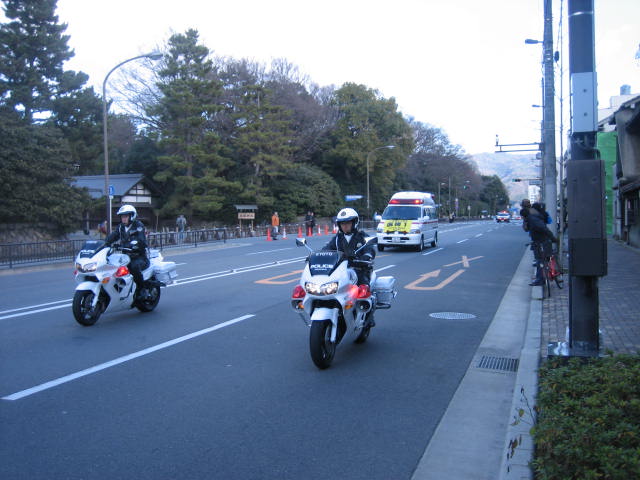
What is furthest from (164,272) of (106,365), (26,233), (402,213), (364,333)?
(26,233)

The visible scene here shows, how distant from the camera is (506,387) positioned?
5793mm

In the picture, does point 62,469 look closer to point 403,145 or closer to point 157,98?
point 157,98

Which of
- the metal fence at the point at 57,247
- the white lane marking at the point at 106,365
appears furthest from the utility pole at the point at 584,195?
the metal fence at the point at 57,247

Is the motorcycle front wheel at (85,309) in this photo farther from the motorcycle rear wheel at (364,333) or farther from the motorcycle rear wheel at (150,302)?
→ the motorcycle rear wheel at (364,333)

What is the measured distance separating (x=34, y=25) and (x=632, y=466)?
144 ft

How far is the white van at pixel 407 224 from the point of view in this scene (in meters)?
23.2

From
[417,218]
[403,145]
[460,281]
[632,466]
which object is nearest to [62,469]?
[632,466]

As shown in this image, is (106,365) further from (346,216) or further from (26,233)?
(26,233)

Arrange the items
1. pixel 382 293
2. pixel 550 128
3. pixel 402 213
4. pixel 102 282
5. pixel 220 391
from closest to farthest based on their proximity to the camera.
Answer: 1. pixel 220 391
2. pixel 382 293
3. pixel 102 282
4. pixel 550 128
5. pixel 402 213

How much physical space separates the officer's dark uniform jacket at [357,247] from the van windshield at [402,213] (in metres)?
16.9

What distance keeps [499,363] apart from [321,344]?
2.29m

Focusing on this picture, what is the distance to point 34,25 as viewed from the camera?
37969 mm

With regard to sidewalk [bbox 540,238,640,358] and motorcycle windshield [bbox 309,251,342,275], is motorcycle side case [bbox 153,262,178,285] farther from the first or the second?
sidewalk [bbox 540,238,640,358]

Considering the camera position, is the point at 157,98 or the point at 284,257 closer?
the point at 284,257
